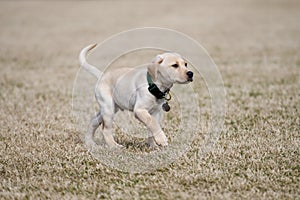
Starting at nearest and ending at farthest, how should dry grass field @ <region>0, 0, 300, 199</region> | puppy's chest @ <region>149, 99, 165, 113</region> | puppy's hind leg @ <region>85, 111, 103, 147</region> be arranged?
dry grass field @ <region>0, 0, 300, 199</region>
puppy's chest @ <region>149, 99, 165, 113</region>
puppy's hind leg @ <region>85, 111, 103, 147</region>

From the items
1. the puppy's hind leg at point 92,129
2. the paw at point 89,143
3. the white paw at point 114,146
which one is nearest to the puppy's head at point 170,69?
the white paw at point 114,146

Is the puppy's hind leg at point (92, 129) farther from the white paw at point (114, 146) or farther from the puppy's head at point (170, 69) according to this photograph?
the puppy's head at point (170, 69)

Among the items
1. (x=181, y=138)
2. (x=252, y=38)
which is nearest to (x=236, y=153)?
(x=181, y=138)

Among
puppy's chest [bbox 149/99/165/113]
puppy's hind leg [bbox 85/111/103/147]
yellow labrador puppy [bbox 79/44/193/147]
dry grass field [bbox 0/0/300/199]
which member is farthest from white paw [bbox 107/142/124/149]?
puppy's chest [bbox 149/99/165/113]

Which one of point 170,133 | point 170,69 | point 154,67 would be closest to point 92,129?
point 170,133

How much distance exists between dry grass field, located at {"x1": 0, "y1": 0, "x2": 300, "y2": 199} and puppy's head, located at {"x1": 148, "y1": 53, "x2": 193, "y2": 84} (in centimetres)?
88

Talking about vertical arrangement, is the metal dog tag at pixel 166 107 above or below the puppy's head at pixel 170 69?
below

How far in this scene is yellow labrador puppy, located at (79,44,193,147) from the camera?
5.17 metres

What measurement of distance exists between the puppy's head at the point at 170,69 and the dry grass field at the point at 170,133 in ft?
2.90

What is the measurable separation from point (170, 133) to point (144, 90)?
139cm

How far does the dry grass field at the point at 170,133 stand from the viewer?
4586mm

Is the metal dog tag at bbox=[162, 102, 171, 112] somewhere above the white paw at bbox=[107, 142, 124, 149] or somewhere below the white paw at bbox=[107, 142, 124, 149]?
above

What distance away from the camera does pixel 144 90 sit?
5.25 meters

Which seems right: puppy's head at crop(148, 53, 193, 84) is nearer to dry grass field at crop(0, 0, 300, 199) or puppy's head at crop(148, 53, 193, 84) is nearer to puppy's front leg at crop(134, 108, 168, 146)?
puppy's front leg at crop(134, 108, 168, 146)
